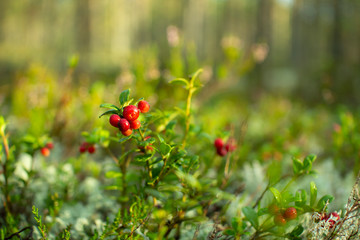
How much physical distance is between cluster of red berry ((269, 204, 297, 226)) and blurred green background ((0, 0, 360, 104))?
207 centimetres

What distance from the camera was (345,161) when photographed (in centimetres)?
309

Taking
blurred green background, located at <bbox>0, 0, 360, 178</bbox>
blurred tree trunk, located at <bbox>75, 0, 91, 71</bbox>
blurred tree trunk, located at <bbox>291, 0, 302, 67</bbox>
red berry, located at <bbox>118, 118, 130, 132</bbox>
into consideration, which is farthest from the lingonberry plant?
blurred tree trunk, located at <bbox>291, 0, 302, 67</bbox>

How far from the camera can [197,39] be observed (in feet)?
56.5

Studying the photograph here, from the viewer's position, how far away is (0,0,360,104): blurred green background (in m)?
7.18

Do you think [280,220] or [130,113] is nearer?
[130,113]

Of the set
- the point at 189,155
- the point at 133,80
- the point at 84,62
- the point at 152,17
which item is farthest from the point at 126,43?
the point at 189,155

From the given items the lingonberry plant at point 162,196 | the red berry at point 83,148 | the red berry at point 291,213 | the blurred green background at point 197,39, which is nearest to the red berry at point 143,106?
the lingonberry plant at point 162,196

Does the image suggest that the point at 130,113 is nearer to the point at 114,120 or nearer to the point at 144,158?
the point at 114,120

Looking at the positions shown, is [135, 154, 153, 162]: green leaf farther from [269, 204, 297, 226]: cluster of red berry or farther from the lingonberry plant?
[269, 204, 297, 226]: cluster of red berry

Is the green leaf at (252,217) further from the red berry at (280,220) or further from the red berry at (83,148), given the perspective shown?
the red berry at (83,148)

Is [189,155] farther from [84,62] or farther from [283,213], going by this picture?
[84,62]

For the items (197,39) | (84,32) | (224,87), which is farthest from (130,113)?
(197,39)

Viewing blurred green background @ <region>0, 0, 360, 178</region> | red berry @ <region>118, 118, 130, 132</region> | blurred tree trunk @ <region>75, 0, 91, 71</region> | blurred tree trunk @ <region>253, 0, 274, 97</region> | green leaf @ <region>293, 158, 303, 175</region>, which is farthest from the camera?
blurred tree trunk @ <region>75, 0, 91, 71</region>

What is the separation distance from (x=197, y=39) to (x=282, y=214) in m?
16.8
